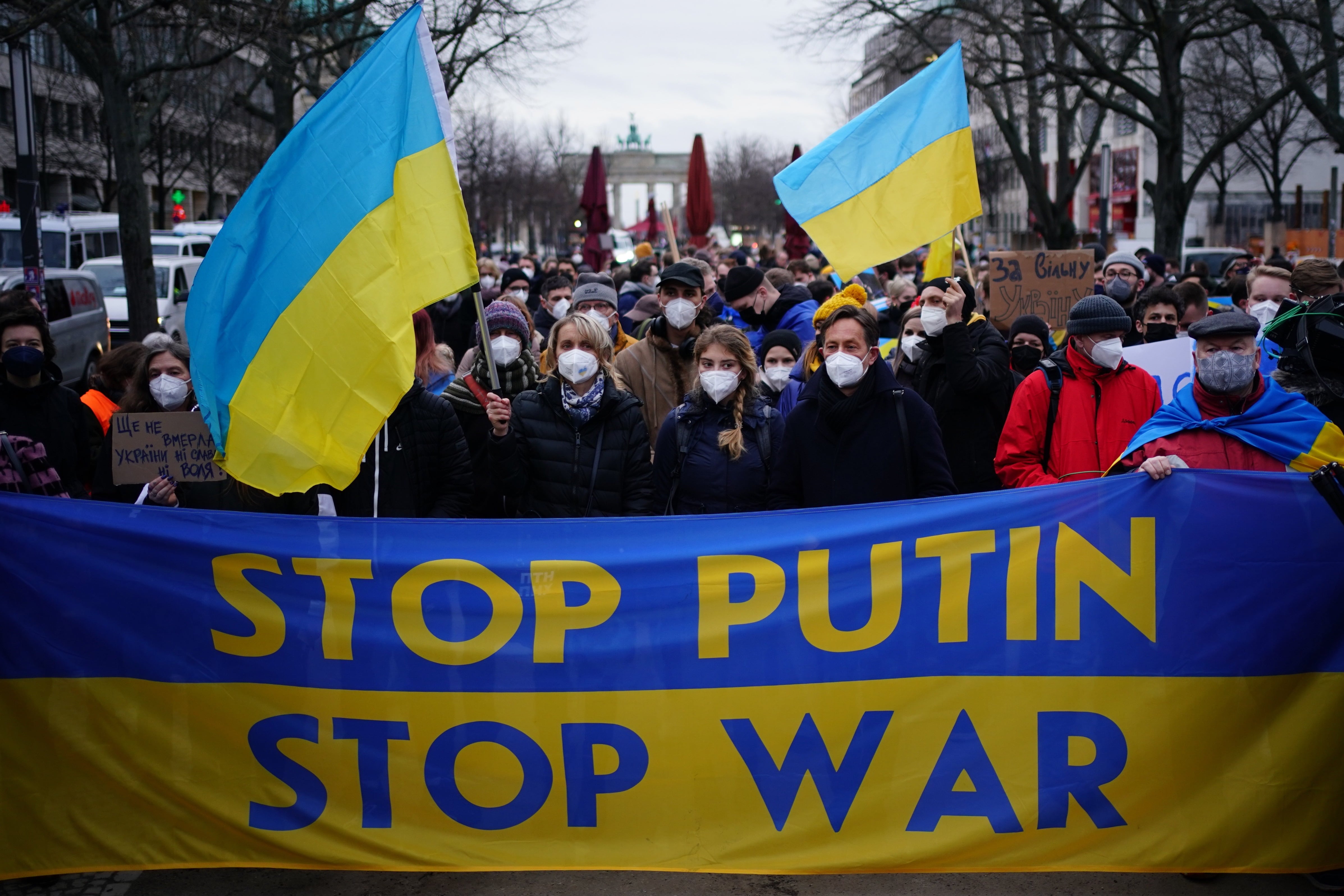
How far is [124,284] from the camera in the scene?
2248cm

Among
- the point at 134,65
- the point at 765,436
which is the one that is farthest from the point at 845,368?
the point at 134,65

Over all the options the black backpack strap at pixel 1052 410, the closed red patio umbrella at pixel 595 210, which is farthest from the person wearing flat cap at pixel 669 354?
the closed red patio umbrella at pixel 595 210

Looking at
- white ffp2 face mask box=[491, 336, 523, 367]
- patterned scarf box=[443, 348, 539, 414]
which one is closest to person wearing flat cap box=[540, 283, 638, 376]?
patterned scarf box=[443, 348, 539, 414]

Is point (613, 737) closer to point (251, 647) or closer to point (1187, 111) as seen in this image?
point (251, 647)

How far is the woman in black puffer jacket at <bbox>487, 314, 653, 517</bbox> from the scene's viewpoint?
5062 millimetres

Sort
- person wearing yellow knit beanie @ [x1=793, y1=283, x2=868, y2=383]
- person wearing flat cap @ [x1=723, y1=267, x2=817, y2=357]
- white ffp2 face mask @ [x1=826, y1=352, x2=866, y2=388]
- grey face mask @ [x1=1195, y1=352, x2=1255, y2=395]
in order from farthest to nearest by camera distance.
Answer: person wearing flat cap @ [x1=723, y1=267, x2=817, y2=357], person wearing yellow knit beanie @ [x1=793, y1=283, x2=868, y2=383], white ffp2 face mask @ [x1=826, y1=352, x2=866, y2=388], grey face mask @ [x1=1195, y1=352, x2=1255, y2=395]

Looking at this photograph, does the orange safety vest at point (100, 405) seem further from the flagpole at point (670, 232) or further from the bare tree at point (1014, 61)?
the bare tree at point (1014, 61)

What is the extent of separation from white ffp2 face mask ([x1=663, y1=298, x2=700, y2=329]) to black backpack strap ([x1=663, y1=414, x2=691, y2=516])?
1.34 m

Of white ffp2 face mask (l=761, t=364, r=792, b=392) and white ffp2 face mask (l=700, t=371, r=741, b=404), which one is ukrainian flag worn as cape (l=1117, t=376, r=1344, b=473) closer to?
white ffp2 face mask (l=700, t=371, r=741, b=404)

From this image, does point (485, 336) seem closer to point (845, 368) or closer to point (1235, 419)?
point (845, 368)

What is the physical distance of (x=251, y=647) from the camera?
4180 mm

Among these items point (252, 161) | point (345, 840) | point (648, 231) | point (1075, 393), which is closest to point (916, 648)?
point (1075, 393)

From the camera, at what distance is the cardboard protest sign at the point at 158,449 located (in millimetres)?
4848

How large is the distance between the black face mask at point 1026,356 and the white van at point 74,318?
491 inches
